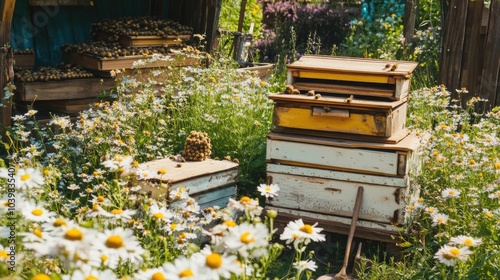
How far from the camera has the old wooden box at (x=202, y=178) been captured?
187 inches

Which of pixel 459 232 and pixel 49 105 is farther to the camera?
pixel 49 105

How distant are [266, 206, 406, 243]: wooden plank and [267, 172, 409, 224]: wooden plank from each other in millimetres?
29

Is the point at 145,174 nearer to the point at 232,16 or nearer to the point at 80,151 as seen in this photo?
the point at 80,151

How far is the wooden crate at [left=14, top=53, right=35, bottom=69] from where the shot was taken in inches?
279

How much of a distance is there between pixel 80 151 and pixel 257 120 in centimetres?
153

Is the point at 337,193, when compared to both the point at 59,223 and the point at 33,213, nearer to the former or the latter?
the point at 33,213

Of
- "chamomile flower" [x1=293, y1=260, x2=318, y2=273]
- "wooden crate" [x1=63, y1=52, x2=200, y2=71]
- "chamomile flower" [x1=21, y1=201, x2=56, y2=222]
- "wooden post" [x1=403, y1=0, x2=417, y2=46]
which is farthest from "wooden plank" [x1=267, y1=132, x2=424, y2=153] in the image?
"wooden post" [x1=403, y1=0, x2=417, y2=46]

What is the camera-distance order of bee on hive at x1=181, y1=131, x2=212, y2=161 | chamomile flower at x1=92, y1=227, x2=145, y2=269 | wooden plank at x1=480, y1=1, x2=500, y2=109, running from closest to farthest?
chamomile flower at x1=92, y1=227, x2=145, y2=269 < bee on hive at x1=181, y1=131, x2=212, y2=161 < wooden plank at x1=480, y1=1, x2=500, y2=109

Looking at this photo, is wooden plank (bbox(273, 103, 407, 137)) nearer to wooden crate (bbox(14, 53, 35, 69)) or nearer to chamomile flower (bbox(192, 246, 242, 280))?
chamomile flower (bbox(192, 246, 242, 280))

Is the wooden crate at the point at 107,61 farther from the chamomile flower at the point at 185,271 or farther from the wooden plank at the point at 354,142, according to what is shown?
the chamomile flower at the point at 185,271

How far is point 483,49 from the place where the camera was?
281 inches

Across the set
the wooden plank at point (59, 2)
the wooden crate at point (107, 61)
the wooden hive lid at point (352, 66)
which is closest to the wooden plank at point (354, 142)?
the wooden hive lid at point (352, 66)

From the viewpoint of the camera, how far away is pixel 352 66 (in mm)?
5062

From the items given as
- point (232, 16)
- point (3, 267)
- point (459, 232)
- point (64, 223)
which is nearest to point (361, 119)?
point (459, 232)
